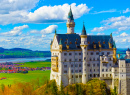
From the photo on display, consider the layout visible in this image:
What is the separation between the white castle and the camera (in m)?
91.5

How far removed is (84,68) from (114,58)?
1333 centimetres

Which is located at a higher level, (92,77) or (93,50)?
(93,50)

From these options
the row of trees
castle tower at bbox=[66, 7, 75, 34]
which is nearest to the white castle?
the row of trees

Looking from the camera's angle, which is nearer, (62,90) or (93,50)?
(62,90)

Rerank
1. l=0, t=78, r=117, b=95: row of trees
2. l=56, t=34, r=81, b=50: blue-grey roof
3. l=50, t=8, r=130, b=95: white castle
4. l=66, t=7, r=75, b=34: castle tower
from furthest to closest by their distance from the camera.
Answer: l=66, t=7, r=75, b=34: castle tower → l=56, t=34, r=81, b=50: blue-grey roof → l=50, t=8, r=130, b=95: white castle → l=0, t=78, r=117, b=95: row of trees

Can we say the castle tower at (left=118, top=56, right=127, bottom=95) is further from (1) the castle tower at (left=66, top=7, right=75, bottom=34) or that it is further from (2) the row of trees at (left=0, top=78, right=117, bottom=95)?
(1) the castle tower at (left=66, top=7, right=75, bottom=34)

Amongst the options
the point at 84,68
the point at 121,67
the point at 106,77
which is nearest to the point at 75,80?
the point at 84,68

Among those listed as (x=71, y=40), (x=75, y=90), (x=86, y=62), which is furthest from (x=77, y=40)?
(x=75, y=90)

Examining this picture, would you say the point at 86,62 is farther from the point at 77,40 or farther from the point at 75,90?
the point at 75,90

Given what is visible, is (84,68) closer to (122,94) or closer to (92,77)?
(92,77)

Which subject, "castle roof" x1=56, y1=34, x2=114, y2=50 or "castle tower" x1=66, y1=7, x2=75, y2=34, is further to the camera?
"castle tower" x1=66, y1=7, x2=75, y2=34

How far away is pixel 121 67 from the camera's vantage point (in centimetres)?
9175

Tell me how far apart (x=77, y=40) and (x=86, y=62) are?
357 inches

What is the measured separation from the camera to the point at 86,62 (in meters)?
92.4
